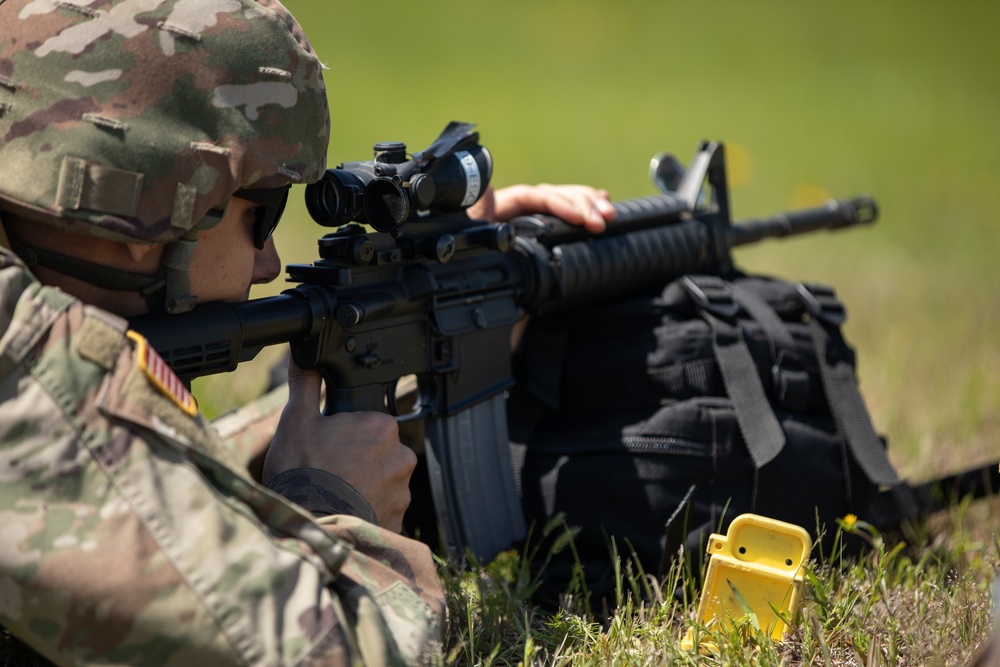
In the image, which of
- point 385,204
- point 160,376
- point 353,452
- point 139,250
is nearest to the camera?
point 160,376

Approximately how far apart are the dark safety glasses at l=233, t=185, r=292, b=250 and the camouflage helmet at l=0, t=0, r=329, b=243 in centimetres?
13

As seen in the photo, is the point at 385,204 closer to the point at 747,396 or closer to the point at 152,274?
the point at 152,274

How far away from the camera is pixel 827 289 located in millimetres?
3500

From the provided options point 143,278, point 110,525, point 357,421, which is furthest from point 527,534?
point 110,525

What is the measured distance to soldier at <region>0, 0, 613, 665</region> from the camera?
65.3 inches

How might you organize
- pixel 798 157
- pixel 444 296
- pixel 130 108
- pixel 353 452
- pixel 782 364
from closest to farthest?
pixel 130 108 → pixel 353 452 → pixel 444 296 → pixel 782 364 → pixel 798 157

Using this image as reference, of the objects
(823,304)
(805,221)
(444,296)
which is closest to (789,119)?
(805,221)

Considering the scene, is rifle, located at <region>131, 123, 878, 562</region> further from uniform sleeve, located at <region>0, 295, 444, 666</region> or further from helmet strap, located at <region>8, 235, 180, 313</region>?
uniform sleeve, located at <region>0, 295, 444, 666</region>

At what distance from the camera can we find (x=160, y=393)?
1.74 m

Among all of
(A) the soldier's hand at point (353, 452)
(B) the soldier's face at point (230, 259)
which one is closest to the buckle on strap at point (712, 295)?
(A) the soldier's hand at point (353, 452)

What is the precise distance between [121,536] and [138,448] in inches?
5.4

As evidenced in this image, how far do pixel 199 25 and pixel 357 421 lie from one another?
0.92 meters

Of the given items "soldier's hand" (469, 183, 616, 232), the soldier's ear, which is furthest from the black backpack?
the soldier's ear

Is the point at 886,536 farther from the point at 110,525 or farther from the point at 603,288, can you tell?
the point at 110,525
